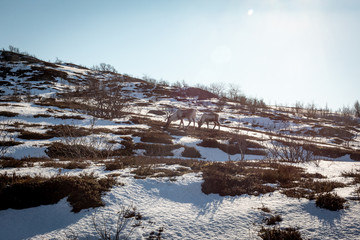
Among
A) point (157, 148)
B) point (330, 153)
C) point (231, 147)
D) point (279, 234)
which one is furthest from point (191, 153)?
point (330, 153)

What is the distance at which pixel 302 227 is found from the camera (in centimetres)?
370

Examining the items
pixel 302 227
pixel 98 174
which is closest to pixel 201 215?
pixel 302 227

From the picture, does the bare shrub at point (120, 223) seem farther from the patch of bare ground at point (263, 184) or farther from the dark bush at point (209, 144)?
the dark bush at point (209, 144)

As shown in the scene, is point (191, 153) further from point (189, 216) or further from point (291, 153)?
point (189, 216)

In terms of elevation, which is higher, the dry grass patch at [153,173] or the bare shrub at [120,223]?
the dry grass patch at [153,173]

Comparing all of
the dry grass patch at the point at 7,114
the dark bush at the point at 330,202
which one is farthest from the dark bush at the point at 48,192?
the dry grass patch at the point at 7,114

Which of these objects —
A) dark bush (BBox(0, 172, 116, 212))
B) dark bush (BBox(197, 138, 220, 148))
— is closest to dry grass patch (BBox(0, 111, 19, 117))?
dark bush (BBox(0, 172, 116, 212))

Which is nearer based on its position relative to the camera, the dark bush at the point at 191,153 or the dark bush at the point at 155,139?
the dark bush at the point at 191,153

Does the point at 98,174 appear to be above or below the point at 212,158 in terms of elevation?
above

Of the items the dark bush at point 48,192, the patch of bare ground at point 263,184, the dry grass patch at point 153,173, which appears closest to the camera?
the dark bush at point 48,192

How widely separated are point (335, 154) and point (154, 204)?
19.3m

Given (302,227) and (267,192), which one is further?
(267,192)

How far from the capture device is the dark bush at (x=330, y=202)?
13.6 ft

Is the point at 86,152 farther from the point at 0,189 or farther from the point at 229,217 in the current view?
the point at 229,217
